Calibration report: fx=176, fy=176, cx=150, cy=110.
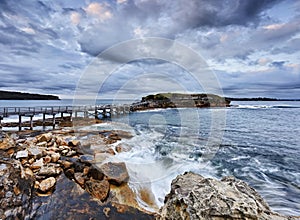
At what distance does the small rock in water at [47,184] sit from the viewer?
633 centimetres

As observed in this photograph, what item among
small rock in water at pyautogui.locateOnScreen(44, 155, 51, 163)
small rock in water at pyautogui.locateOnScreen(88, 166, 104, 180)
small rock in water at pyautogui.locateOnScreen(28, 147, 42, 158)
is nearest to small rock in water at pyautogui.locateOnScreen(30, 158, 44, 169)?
small rock in water at pyautogui.locateOnScreen(44, 155, 51, 163)

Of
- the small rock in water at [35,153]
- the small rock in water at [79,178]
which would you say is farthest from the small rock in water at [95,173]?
the small rock in water at [35,153]

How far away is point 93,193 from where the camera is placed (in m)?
6.35

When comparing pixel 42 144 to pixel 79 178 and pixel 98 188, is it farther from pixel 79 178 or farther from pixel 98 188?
pixel 98 188

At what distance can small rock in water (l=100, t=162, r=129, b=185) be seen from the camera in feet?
23.9

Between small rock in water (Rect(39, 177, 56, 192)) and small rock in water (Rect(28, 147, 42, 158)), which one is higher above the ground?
small rock in water (Rect(28, 147, 42, 158))

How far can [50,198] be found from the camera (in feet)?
19.9

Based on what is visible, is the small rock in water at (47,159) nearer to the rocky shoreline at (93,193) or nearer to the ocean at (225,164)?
the rocky shoreline at (93,193)

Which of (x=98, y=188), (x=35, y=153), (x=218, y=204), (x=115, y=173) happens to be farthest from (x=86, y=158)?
(x=218, y=204)

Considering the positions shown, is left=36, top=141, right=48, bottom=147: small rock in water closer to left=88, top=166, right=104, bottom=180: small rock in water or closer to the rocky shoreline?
the rocky shoreline

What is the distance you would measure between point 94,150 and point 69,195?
540 cm

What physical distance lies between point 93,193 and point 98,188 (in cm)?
23

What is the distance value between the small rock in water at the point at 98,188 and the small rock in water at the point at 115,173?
0.42 meters

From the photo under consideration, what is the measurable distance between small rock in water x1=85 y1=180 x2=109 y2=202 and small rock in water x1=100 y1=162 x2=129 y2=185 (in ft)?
1.39
